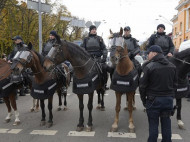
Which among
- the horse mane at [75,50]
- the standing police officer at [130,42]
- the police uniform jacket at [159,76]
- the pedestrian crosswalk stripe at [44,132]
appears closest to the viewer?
the police uniform jacket at [159,76]

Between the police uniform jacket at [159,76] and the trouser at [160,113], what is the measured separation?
0.14 meters

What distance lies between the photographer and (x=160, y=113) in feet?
12.2

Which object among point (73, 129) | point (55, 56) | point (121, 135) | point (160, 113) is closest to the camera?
point (160, 113)

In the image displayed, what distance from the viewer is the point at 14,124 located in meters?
5.68

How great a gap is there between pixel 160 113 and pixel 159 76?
758mm

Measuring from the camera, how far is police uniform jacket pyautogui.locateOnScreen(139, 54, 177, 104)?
140 inches

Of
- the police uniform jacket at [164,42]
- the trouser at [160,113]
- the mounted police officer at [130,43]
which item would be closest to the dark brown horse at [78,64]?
the mounted police officer at [130,43]

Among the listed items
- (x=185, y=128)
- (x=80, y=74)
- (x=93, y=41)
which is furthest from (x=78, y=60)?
(x=185, y=128)

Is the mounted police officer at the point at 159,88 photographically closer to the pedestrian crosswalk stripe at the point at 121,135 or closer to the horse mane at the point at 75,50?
the pedestrian crosswalk stripe at the point at 121,135

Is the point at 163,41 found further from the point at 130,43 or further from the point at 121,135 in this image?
the point at 121,135

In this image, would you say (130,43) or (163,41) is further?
(163,41)

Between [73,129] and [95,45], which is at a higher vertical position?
[95,45]

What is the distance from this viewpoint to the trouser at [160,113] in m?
3.61

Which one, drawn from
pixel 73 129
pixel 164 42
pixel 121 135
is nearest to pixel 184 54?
pixel 164 42
